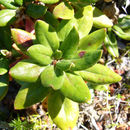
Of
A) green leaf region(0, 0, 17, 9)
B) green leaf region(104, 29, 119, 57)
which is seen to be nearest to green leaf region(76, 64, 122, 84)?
green leaf region(104, 29, 119, 57)

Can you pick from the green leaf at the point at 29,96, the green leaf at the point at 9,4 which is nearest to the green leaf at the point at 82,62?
the green leaf at the point at 29,96

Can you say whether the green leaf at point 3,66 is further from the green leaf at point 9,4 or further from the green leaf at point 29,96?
the green leaf at point 9,4

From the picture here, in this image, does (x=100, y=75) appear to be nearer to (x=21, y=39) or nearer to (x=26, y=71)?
(x=26, y=71)

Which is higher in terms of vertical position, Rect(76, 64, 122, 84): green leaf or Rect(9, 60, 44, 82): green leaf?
Rect(9, 60, 44, 82): green leaf

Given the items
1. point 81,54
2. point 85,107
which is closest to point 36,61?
point 81,54

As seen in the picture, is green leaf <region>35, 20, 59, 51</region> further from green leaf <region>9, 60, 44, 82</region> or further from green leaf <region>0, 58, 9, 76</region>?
green leaf <region>0, 58, 9, 76</region>

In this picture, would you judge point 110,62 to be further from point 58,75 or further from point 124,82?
point 58,75

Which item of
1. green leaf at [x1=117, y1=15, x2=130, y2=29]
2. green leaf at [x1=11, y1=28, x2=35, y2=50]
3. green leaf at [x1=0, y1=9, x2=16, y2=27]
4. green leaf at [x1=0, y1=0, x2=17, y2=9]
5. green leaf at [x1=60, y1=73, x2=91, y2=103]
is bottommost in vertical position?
green leaf at [x1=60, y1=73, x2=91, y2=103]
